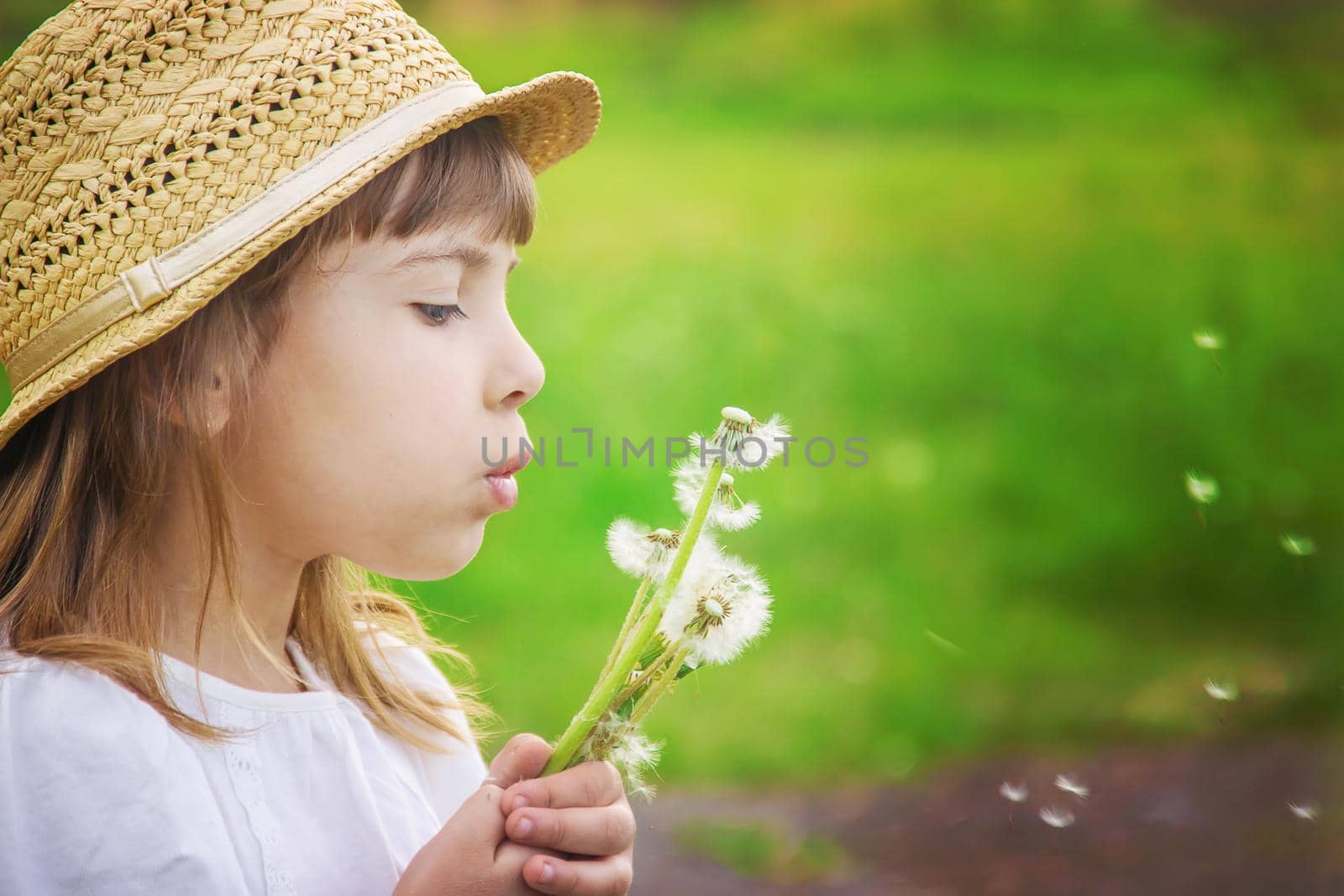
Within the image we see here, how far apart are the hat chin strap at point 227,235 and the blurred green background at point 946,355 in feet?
5.02

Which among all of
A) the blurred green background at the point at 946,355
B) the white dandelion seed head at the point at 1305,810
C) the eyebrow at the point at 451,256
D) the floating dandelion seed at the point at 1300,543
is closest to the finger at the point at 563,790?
the eyebrow at the point at 451,256

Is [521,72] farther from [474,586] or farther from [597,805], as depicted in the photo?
[597,805]

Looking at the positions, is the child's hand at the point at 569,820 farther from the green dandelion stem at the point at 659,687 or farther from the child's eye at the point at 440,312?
the child's eye at the point at 440,312

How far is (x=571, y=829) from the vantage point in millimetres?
686

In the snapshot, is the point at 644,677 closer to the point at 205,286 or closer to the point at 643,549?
the point at 643,549

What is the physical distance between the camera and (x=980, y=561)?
2.49m

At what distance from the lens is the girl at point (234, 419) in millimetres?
684

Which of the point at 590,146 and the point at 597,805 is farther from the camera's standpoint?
the point at 590,146

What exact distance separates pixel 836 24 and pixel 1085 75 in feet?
2.01

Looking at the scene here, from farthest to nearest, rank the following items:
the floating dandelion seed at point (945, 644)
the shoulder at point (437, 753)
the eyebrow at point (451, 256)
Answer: the floating dandelion seed at point (945, 644) < the shoulder at point (437, 753) < the eyebrow at point (451, 256)

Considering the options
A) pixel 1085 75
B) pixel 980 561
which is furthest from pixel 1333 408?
pixel 1085 75

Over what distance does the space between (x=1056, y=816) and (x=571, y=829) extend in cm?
135

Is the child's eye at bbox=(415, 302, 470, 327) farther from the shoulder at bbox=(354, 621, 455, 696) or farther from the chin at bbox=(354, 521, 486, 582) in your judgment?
the shoulder at bbox=(354, 621, 455, 696)

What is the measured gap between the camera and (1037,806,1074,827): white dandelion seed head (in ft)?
5.64
